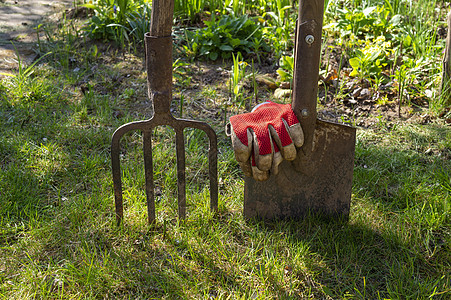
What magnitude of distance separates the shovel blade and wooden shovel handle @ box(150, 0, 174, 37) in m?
0.84

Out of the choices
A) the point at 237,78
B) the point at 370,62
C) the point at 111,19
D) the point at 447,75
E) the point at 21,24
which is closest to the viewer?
the point at 447,75

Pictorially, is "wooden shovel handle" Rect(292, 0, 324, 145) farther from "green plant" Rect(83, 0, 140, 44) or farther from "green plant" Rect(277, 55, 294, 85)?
"green plant" Rect(83, 0, 140, 44)

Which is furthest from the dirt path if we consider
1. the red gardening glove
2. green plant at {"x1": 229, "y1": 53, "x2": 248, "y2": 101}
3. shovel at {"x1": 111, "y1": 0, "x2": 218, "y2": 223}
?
the red gardening glove

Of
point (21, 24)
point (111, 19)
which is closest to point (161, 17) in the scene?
point (111, 19)

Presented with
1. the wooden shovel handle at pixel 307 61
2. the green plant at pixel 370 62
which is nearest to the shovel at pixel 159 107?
the wooden shovel handle at pixel 307 61

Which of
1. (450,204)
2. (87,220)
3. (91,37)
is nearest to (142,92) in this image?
(91,37)

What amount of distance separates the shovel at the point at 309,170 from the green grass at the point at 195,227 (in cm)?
8

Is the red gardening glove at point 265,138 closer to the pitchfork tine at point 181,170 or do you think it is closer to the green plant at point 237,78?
the pitchfork tine at point 181,170

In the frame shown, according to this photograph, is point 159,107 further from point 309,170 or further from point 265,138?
point 309,170

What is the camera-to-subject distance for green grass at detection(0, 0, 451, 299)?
1.99 meters

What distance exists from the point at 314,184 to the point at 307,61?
0.65 metres

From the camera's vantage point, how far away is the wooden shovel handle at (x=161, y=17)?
1987 millimetres

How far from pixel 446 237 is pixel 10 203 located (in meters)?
2.25

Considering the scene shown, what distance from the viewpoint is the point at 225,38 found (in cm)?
389
